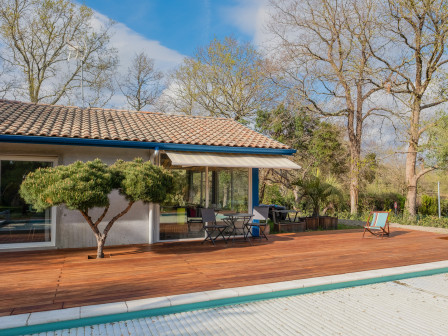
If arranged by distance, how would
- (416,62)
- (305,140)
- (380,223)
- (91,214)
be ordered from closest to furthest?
(91,214), (380,223), (416,62), (305,140)

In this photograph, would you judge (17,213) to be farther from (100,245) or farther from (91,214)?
(100,245)

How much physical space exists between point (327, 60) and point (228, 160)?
47.0ft

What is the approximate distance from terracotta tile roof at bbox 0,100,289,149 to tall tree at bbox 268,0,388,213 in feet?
30.6

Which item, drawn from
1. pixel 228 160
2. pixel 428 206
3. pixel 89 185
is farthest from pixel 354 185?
pixel 89 185

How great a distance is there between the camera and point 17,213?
416 inches

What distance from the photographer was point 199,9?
85.5 ft

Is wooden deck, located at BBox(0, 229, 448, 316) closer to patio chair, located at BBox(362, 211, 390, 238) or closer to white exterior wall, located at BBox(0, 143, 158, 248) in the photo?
white exterior wall, located at BBox(0, 143, 158, 248)

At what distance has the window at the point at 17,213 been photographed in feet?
34.3

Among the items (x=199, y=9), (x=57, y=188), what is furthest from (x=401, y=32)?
(x=57, y=188)

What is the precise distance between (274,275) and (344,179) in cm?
2093

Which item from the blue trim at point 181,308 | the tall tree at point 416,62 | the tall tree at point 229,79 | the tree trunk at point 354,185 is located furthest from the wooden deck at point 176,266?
the tall tree at point 229,79

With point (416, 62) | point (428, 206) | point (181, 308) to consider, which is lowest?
point (181, 308)

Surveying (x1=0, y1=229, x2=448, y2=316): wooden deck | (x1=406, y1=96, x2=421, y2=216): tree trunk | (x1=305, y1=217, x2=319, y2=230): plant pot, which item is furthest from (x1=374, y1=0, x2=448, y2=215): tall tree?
(x1=0, y1=229, x2=448, y2=316): wooden deck

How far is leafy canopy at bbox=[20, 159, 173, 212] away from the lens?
332 inches
